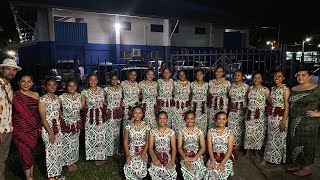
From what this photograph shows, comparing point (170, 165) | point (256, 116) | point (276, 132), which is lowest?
point (170, 165)

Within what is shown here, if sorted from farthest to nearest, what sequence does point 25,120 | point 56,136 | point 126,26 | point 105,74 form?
1. point 126,26
2. point 105,74
3. point 56,136
4. point 25,120

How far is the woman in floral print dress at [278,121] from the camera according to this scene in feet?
14.3

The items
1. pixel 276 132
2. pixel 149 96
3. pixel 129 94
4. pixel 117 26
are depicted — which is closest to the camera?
pixel 276 132

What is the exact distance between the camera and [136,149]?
3977 mm

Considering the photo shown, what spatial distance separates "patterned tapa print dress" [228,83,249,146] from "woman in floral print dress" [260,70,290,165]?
504 mm

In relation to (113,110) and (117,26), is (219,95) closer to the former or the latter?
(113,110)

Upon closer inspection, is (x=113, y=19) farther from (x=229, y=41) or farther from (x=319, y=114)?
(x=319, y=114)

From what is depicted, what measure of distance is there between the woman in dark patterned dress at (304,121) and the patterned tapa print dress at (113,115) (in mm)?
2832

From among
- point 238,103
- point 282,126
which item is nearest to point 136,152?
point 238,103

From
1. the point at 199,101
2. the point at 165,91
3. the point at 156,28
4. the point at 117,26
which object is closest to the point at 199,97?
the point at 199,101

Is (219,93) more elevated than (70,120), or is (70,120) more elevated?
(219,93)

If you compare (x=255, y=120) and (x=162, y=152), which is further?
(x=255, y=120)

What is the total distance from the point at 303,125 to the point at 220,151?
139 centimetres

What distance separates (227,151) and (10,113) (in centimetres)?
298
